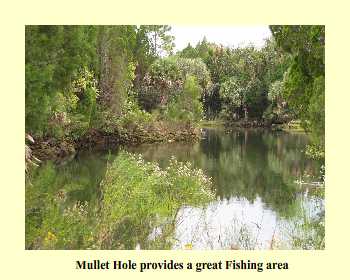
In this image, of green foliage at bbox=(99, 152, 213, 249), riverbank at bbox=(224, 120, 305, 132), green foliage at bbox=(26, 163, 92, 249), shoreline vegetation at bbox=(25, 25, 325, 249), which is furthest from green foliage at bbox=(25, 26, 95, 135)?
riverbank at bbox=(224, 120, 305, 132)

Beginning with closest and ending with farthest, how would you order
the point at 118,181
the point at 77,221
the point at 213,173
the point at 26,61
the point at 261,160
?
the point at 77,221 < the point at 26,61 < the point at 118,181 < the point at 213,173 < the point at 261,160

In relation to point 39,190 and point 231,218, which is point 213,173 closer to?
point 231,218

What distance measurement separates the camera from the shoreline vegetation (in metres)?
11.1

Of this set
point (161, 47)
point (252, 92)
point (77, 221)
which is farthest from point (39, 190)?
point (252, 92)

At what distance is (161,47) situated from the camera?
48969 millimetres

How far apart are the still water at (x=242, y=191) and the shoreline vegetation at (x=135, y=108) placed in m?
0.65

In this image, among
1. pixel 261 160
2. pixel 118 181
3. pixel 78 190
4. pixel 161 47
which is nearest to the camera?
pixel 118 181

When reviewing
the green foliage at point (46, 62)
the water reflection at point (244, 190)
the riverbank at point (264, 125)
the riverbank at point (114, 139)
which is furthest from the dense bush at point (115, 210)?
the riverbank at point (264, 125)

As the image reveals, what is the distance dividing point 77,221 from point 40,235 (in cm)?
105

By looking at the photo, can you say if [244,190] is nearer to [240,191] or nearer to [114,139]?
[240,191]

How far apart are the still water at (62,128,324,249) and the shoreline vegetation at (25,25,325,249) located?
2.12ft

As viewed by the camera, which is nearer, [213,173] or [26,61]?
[26,61]

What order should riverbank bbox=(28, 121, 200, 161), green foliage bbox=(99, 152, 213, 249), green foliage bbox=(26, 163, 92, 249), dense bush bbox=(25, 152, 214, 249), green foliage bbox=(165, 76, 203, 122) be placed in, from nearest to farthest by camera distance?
green foliage bbox=(26, 163, 92, 249) → dense bush bbox=(25, 152, 214, 249) → green foliage bbox=(99, 152, 213, 249) → riverbank bbox=(28, 121, 200, 161) → green foliage bbox=(165, 76, 203, 122)

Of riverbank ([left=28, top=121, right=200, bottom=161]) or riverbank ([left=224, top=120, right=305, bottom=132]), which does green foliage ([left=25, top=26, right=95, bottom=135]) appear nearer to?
riverbank ([left=28, top=121, right=200, bottom=161])
